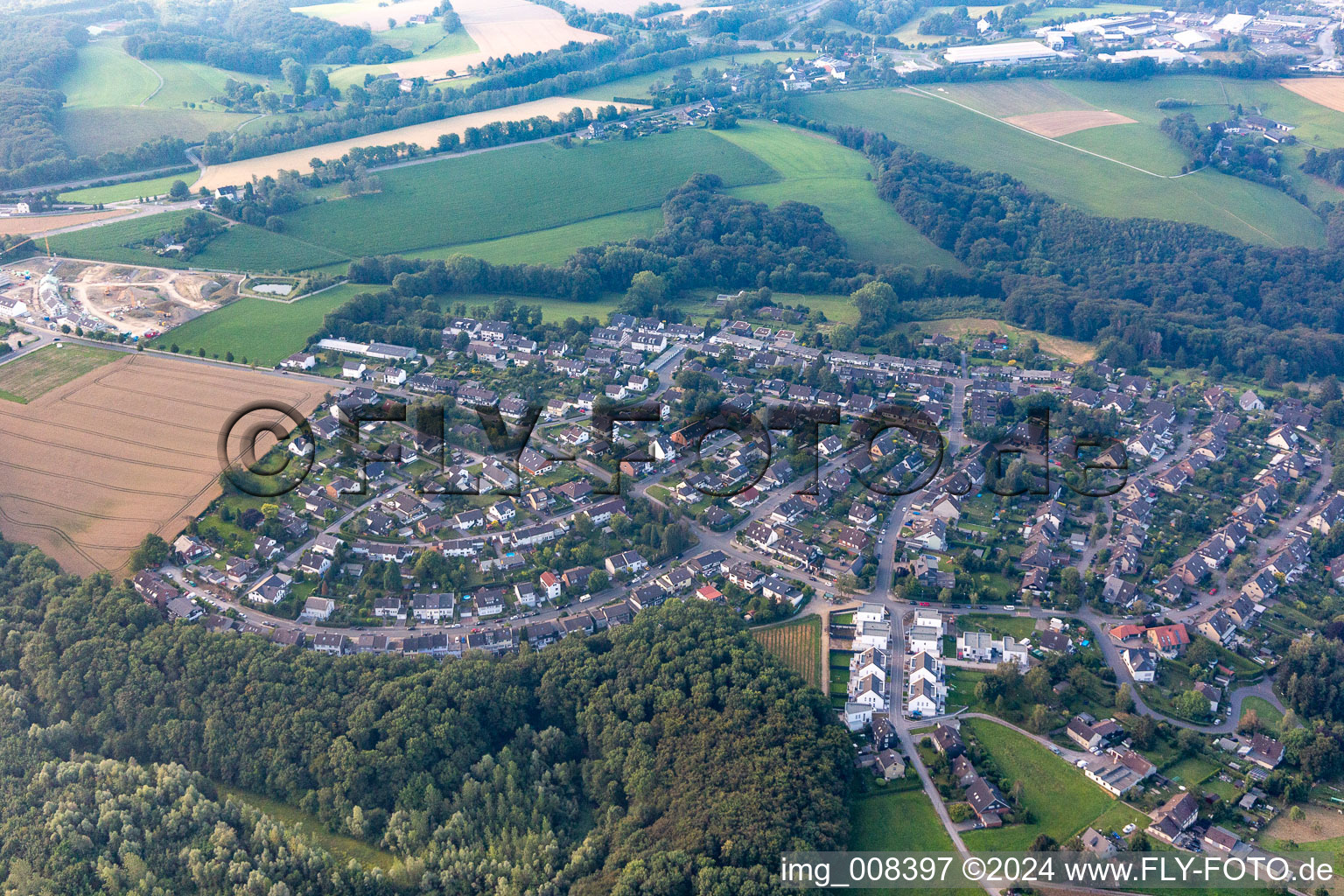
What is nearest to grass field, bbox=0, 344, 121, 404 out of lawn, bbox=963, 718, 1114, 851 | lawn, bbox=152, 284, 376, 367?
lawn, bbox=152, 284, 376, 367

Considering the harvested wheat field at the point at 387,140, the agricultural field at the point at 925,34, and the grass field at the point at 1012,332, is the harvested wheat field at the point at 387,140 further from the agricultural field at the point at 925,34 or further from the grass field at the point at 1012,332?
the grass field at the point at 1012,332

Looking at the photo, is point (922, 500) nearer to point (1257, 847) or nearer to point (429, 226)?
point (1257, 847)

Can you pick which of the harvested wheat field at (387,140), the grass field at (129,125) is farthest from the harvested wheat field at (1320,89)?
the grass field at (129,125)

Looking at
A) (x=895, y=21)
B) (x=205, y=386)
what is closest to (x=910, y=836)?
(x=205, y=386)

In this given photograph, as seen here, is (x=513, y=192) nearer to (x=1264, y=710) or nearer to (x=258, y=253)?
(x=258, y=253)

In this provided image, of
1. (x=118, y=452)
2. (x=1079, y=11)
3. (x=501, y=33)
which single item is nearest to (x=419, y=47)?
(x=501, y=33)

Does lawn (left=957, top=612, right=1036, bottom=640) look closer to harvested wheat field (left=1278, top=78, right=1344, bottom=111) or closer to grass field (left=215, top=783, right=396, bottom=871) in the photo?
grass field (left=215, top=783, right=396, bottom=871)
